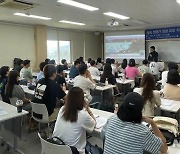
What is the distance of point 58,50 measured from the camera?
10.7m

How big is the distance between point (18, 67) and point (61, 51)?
4444 millimetres

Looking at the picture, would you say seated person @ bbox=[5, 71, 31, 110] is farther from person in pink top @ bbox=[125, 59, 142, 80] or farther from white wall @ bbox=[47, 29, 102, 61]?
white wall @ bbox=[47, 29, 102, 61]

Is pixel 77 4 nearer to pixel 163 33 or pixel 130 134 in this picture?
pixel 130 134

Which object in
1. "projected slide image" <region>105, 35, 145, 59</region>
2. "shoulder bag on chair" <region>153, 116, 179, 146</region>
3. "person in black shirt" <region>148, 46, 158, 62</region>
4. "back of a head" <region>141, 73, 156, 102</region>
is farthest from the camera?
"projected slide image" <region>105, 35, 145, 59</region>

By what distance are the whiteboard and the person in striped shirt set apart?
33.0ft

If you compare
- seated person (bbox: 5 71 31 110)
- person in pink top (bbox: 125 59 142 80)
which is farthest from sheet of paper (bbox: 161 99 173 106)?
person in pink top (bbox: 125 59 142 80)

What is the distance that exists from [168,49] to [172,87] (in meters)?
8.14

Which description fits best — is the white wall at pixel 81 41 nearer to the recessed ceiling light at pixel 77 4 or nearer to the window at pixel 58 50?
the window at pixel 58 50

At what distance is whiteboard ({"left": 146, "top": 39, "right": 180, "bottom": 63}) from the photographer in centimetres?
1066

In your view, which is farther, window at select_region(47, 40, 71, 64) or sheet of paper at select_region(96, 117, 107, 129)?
window at select_region(47, 40, 71, 64)

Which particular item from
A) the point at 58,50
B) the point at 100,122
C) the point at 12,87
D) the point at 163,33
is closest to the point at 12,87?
the point at 12,87

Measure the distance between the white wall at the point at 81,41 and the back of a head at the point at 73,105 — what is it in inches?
334

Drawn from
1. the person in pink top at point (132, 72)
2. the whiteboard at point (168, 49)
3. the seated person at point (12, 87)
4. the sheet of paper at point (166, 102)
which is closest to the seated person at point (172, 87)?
the sheet of paper at point (166, 102)

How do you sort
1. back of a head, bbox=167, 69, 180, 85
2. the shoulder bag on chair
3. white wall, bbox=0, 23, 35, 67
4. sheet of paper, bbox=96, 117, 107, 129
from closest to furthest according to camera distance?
the shoulder bag on chair → sheet of paper, bbox=96, 117, 107, 129 → back of a head, bbox=167, 69, 180, 85 → white wall, bbox=0, 23, 35, 67
